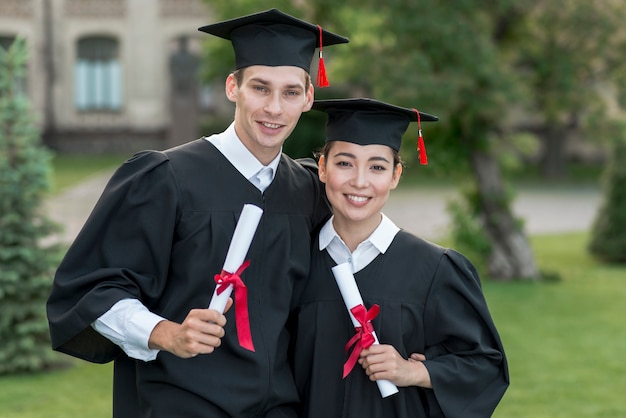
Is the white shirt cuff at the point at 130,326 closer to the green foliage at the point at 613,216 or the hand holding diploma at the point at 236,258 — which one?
the hand holding diploma at the point at 236,258

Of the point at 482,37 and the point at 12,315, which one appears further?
the point at 482,37

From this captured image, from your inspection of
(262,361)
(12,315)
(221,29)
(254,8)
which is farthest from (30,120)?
(254,8)

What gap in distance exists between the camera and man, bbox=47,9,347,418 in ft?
8.84

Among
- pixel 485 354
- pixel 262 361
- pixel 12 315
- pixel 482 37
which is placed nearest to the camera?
pixel 262 361

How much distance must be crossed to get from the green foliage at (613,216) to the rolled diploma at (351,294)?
9.27 meters

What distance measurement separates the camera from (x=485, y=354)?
9.62 feet

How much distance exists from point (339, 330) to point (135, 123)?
2591 cm

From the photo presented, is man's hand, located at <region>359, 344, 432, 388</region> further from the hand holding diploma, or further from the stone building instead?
the stone building

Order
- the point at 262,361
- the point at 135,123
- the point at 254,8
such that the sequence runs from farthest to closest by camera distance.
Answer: the point at 135,123 < the point at 254,8 < the point at 262,361

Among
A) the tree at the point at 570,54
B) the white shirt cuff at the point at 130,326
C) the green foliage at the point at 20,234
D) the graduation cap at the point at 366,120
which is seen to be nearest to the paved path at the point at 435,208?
the tree at the point at 570,54

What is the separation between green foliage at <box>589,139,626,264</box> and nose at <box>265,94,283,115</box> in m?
9.30

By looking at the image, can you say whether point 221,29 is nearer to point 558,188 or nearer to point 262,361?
point 262,361

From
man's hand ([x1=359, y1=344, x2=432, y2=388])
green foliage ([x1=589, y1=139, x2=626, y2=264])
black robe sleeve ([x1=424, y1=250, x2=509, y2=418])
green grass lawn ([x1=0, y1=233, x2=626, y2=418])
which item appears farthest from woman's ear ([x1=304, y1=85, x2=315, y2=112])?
green foliage ([x1=589, y1=139, x2=626, y2=264])

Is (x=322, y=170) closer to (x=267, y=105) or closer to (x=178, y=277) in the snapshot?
(x=267, y=105)
